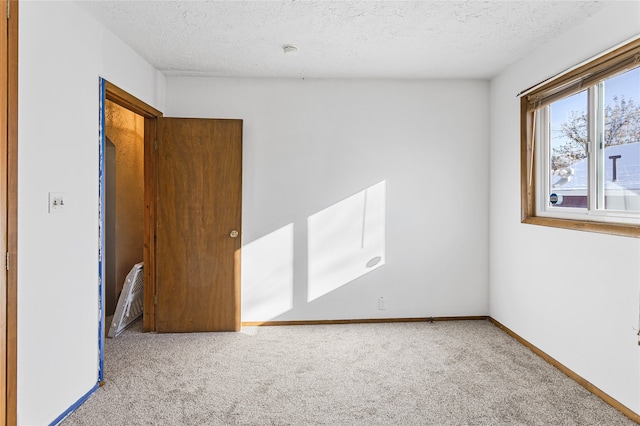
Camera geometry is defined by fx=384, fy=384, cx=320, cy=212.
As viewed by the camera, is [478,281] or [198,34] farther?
[478,281]

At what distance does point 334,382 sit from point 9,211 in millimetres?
2054

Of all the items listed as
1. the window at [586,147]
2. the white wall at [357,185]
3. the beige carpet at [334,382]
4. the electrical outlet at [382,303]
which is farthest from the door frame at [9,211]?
the window at [586,147]

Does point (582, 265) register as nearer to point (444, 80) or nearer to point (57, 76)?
point (444, 80)

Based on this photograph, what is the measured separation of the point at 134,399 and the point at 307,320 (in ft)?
5.72

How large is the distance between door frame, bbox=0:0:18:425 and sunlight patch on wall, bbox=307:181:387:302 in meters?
2.37

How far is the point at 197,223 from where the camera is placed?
3527 millimetres

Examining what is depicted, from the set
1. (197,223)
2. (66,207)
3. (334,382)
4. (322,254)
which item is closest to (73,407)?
A: (66,207)

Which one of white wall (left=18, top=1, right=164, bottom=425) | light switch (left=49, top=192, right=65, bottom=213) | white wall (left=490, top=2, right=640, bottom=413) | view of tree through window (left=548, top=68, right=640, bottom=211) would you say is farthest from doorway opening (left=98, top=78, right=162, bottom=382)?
view of tree through window (left=548, top=68, right=640, bottom=211)

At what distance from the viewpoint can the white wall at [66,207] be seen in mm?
1869

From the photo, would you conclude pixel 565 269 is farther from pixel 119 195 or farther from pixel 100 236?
pixel 119 195

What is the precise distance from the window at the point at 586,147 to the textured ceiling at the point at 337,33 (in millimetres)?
405

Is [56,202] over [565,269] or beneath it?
over

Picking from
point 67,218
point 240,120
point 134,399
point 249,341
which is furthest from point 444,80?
point 134,399

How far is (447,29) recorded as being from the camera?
2668 mm
